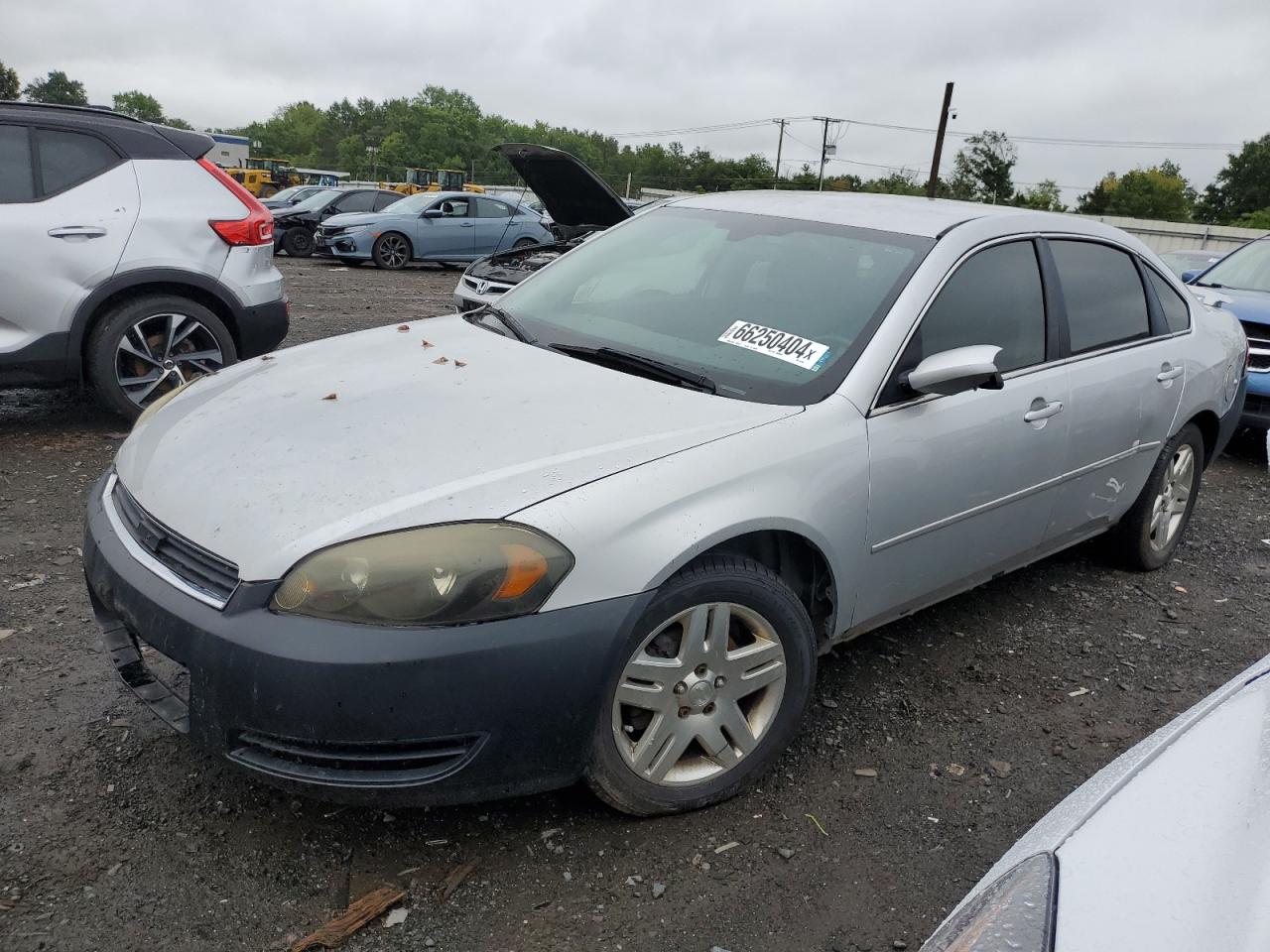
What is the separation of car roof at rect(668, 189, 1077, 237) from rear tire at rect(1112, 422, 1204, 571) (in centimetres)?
106

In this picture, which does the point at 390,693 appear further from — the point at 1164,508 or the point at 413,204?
the point at 413,204

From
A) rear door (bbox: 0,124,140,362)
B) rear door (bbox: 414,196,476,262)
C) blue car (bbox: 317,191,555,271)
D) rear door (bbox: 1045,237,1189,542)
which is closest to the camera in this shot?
rear door (bbox: 1045,237,1189,542)

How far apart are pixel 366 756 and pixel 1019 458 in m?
2.27

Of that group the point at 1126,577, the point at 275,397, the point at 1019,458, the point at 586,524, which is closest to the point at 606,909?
the point at 586,524

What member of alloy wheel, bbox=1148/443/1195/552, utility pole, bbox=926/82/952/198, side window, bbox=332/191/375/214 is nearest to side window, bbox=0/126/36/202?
alloy wheel, bbox=1148/443/1195/552

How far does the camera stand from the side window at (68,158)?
17.4ft

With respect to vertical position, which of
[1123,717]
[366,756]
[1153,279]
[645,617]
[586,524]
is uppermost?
[1153,279]

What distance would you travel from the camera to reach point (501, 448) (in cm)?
241

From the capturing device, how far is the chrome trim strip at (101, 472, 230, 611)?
2.19 meters

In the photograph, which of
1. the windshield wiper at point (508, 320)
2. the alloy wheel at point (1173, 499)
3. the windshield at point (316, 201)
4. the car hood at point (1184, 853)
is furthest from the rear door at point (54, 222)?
the windshield at point (316, 201)

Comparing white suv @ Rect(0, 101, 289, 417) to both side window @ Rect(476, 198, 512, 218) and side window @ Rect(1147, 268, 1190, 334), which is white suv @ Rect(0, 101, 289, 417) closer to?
side window @ Rect(1147, 268, 1190, 334)

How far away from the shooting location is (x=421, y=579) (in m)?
2.09

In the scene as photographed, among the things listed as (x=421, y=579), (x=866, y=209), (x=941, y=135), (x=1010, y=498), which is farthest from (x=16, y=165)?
(x=941, y=135)

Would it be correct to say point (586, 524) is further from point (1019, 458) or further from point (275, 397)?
point (1019, 458)
